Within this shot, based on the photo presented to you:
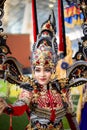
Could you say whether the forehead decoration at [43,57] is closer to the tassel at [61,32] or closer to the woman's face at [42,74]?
the woman's face at [42,74]

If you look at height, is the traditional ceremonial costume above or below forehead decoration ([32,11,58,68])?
below

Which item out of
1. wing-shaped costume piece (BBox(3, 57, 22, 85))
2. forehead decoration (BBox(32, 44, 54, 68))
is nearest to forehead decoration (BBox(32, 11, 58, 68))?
forehead decoration (BBox(32, 44, 54, 68))

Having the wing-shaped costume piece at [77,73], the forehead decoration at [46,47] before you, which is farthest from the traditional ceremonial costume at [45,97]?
the wing-shaped costume piece at [77,73]

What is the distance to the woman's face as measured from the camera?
1703 mm

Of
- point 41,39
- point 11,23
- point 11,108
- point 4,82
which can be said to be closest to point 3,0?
point 11,23

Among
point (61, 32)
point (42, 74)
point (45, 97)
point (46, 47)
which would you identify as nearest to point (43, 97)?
point (45, 97)

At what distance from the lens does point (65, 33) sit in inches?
82.4

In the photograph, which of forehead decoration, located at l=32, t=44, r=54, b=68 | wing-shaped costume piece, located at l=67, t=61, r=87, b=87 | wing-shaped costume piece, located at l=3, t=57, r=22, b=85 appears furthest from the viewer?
wing-shaped costume piece, located at l=67, t=61, r=87, b=87

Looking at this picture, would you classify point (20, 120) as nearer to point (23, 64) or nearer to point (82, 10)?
point (23, 64)

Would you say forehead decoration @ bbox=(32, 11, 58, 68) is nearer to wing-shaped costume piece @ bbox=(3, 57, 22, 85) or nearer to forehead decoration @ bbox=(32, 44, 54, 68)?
forehead decoration @ bbox=(32, 44, 54, 68)

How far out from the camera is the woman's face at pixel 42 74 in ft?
5.59

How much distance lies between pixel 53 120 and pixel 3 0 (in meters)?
0.83

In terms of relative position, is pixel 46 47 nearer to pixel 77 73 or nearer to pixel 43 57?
pixel 43 57

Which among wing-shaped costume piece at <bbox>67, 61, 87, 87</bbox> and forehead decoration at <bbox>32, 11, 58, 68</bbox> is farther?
wing-shaped costume piece at <bbox>67, 61, 87, 87</bbox>
